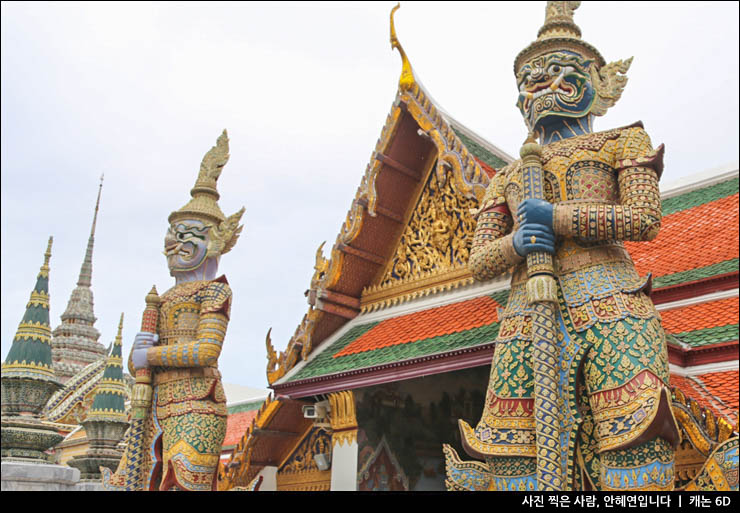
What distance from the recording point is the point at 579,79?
14.7 ft

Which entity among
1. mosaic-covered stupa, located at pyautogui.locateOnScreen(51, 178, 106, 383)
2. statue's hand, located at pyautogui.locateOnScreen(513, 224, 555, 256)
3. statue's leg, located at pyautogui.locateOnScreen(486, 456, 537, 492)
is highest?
mosaic-covered stupa, located at pyautogui.locateOnScreen(51, 178, 106, 383)

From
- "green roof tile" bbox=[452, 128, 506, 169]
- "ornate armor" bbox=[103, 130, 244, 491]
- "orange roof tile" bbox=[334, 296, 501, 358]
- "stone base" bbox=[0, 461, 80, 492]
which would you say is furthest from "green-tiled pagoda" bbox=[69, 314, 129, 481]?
"green roof tile" bbox=[452, 128, 506, 169]

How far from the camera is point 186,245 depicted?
6453 millimetres

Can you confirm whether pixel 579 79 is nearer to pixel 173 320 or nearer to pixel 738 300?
pixel 738 300

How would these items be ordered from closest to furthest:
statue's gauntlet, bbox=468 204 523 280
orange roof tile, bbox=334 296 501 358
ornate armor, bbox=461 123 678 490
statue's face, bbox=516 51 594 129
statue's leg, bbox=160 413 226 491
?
ornate armor, bbox=461 123 678 490 < statue's gauntlet, bbox=468 204 523 280 < statue's face, bbox=516 51 594 129 < orange roof tile, bbox=334 296 501 358 < statue's leg, bbox=160 413 226 491

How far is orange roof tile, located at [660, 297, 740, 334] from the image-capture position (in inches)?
224

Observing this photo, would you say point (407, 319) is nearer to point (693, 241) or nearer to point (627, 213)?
point (627, 213)

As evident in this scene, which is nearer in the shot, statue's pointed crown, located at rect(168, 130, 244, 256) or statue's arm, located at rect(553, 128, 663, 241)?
statue's arm, located at rect(553, 128, 663, 241)

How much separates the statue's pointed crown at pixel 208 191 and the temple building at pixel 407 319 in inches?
41.7

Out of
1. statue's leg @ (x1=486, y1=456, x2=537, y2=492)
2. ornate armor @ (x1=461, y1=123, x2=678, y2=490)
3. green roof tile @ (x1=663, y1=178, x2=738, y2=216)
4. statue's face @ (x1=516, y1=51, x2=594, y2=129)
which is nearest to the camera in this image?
ornate armor @ (x1=461, y1=123, x2=678, y2=490)

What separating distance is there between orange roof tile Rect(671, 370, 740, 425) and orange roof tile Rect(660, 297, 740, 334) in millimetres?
523

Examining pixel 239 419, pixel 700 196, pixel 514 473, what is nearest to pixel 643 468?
pixel 514 473

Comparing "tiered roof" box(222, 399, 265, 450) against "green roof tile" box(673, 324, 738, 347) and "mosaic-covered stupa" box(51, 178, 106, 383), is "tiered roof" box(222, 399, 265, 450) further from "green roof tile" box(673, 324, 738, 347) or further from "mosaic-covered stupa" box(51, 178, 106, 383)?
"mosaic-covered stupa" box(51, 178, 106, 383)
